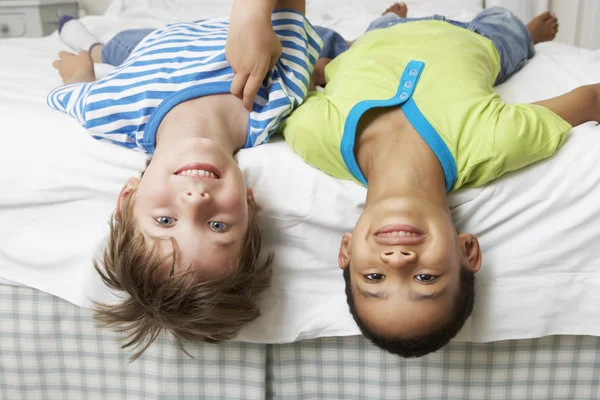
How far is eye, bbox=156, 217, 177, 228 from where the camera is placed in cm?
78

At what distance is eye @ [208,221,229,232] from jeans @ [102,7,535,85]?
2.19 feet

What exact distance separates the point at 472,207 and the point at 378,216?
16cm

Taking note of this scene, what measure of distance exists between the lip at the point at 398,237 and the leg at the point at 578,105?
37 centimetres

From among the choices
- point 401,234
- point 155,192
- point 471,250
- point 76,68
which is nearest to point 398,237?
point 401,234

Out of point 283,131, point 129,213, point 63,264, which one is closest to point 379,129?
point 283,131

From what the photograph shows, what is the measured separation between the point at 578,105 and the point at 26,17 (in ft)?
7.57

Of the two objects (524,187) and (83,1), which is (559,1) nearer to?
(524,187)

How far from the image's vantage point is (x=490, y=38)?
1.26m

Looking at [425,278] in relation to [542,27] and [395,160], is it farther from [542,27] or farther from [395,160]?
[542,27]

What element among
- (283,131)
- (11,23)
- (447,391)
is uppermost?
(283,131)

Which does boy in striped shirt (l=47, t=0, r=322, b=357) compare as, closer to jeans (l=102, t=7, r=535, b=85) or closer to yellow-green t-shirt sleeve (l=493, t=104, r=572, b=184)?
jeans (l=102, t=7, r=535, b=85)

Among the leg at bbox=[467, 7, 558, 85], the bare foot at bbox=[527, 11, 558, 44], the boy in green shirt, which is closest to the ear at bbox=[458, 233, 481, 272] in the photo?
Answer: the boy in green shirt

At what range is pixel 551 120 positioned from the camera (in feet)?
2.81

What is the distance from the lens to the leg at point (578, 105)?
36.5 inches
